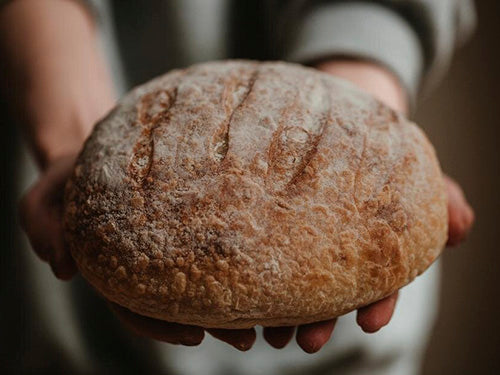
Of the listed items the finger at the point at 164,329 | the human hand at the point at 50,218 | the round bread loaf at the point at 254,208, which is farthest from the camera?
the human hand at the point at 50,218

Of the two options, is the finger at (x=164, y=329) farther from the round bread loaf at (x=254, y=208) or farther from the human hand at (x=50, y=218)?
the human hand at (x=50, y=218)

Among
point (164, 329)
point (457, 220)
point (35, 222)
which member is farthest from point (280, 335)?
point (35, 222)

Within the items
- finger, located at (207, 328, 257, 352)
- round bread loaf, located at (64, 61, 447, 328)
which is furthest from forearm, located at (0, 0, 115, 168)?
finger, located at (207, 328, 257, 352)

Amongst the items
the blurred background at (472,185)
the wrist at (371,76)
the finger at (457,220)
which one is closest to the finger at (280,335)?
the finger at (457,220)

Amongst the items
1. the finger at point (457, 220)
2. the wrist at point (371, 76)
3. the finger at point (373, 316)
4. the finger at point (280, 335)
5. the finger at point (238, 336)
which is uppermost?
the wrist at point (371, 76)

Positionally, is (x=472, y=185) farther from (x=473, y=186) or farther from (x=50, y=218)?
(x=50, y=218)

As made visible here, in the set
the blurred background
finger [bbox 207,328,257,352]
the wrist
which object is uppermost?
the wrist

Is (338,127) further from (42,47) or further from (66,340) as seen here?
(66,340)

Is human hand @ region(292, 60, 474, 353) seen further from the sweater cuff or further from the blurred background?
the blurred background
